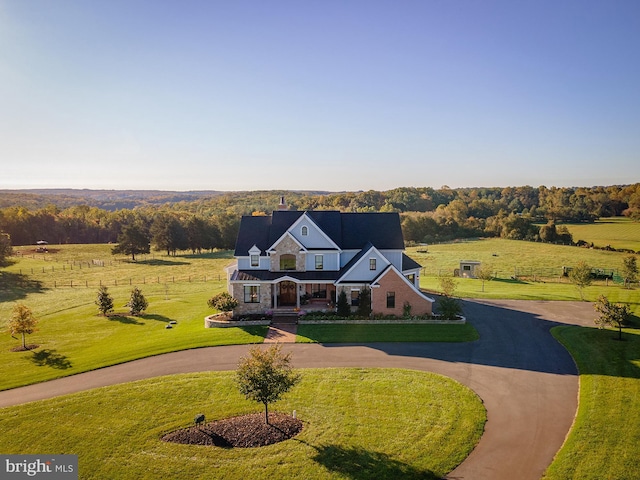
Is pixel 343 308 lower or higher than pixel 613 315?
lower

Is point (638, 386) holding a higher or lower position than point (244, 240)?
lower

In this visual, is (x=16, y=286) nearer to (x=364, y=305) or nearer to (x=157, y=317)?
(x=157, y=317)

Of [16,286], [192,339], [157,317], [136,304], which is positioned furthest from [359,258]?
[16,286]

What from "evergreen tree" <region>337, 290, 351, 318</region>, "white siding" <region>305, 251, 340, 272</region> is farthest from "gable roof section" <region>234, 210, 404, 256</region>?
"evergreen tree" <region>337, 290, 351, 318</region>

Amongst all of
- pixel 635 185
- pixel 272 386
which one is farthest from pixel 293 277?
pixel 635 185

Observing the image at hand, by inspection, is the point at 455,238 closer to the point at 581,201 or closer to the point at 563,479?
the point at 581,201

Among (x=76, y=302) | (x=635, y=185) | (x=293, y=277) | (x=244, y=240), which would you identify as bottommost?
(x=76, y=302)

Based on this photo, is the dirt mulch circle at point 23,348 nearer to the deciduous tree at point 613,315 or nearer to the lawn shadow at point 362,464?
the lawn shadow at point 362,464
